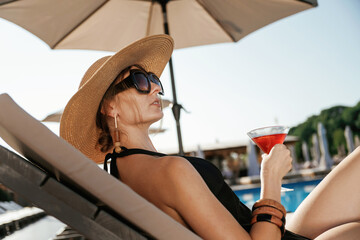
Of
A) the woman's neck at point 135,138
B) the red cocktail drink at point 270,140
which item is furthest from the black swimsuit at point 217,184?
the red cocktail drink at point 270,140

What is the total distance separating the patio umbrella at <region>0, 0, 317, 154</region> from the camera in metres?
4.32

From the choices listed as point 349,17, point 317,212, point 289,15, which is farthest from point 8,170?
point 349,17

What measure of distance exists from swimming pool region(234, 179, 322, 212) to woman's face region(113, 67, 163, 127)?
7.25 meters

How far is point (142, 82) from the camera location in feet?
7.09

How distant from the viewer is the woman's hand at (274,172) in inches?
59.5

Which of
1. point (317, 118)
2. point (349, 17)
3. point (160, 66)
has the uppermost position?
point (349, 17)

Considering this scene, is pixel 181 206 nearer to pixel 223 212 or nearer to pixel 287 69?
pixel 223 212

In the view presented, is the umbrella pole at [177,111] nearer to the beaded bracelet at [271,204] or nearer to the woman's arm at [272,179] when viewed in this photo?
the woman's arm at [272,179]

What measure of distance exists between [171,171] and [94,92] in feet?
2.89

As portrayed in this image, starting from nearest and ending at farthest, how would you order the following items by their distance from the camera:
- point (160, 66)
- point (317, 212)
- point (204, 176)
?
1. point (204, 176)
2. point (317, 212)
3. point (160, 66)

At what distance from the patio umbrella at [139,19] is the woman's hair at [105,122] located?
1992 millimetres

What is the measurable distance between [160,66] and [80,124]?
0.84m

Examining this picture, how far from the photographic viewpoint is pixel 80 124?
2.21 metres

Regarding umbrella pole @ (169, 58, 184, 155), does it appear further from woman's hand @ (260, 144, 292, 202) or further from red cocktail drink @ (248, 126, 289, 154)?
woman's hand @ (260, 144, 292, 202)
